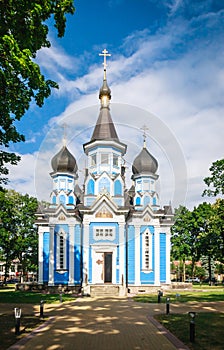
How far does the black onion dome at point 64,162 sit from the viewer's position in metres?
35.9

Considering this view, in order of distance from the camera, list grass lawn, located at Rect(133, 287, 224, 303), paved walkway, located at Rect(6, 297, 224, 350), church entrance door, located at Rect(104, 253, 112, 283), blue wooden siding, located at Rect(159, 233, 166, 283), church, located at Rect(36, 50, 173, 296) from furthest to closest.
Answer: blue wooden siding, located at Rect(159, 233, 166, 283), church entrance door, located at Rect(104, 253, 112, 283), church, located at Rect(36, 50, 173, 296), grass lawn, located at Rect(133, 287, 224, 303), paved walkway, located at Rect(6, 297, 224, 350)

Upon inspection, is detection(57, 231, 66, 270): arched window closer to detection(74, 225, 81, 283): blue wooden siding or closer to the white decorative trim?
the white decorative trim

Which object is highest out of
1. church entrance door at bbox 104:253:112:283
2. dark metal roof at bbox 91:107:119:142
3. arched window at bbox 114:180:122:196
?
dark metal roof at bbox 91:107:119:142

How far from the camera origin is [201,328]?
42.0 feet

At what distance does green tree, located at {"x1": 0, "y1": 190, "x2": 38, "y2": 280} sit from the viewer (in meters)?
43.2

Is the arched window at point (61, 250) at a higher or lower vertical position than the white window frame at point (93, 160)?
lower

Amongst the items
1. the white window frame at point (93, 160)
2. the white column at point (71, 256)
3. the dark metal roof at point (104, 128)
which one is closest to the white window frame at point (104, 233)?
the white column at point (71, 256)

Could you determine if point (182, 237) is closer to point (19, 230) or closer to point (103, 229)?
point (19, 230)

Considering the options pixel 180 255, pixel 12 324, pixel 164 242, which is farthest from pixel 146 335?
pixel 180 255

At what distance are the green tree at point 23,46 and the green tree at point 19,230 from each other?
30430mm

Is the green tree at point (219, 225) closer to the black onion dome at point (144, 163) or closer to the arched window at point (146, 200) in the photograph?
the arched window at point (146, 200)

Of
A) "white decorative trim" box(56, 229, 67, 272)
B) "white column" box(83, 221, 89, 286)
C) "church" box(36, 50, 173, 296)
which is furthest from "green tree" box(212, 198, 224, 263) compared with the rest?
"white decorative trim" box(56, 229, 67, 272)

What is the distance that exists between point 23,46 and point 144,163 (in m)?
25.2

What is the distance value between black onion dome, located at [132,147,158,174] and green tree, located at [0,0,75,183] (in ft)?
75.1
